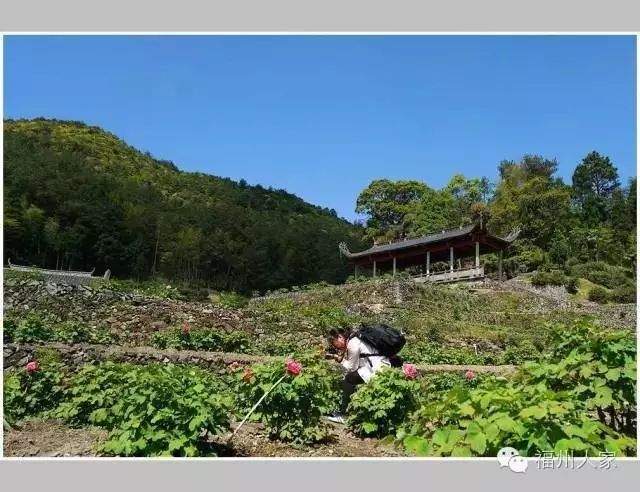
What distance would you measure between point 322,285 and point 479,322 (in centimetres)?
695

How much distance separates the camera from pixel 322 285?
2158 centimetres

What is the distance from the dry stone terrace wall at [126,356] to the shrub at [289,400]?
12.6 ft

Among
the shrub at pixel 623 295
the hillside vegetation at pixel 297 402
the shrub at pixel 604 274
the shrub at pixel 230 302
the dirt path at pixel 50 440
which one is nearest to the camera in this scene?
the hillside vegetation at pixel 297 402

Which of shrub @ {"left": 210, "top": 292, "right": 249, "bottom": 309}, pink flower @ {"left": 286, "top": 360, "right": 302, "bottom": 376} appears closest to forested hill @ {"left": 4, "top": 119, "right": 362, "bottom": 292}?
shrub @ {"left": 210, "top": 292, "right": 249, "bottom": 309}

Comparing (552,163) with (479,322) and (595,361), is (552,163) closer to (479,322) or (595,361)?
(479,322)

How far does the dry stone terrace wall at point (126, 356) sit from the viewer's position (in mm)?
8039

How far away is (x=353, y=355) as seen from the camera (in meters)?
5.28

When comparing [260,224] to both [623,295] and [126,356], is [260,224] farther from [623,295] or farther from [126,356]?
[126,356]

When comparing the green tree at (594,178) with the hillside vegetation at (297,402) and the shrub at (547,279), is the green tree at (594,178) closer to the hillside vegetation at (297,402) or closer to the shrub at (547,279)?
the shrub at (547,279)

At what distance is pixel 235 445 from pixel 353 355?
1424 mm

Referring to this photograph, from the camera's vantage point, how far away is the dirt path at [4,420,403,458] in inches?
159

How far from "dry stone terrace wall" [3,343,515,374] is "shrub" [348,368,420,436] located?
3623 mm

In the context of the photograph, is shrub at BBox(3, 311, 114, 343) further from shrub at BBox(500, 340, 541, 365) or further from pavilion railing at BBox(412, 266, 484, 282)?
pavilion railing at BBox(412, 266, 484, 282)

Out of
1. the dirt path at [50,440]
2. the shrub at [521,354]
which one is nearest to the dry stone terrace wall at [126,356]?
the shrub at [521,354]
